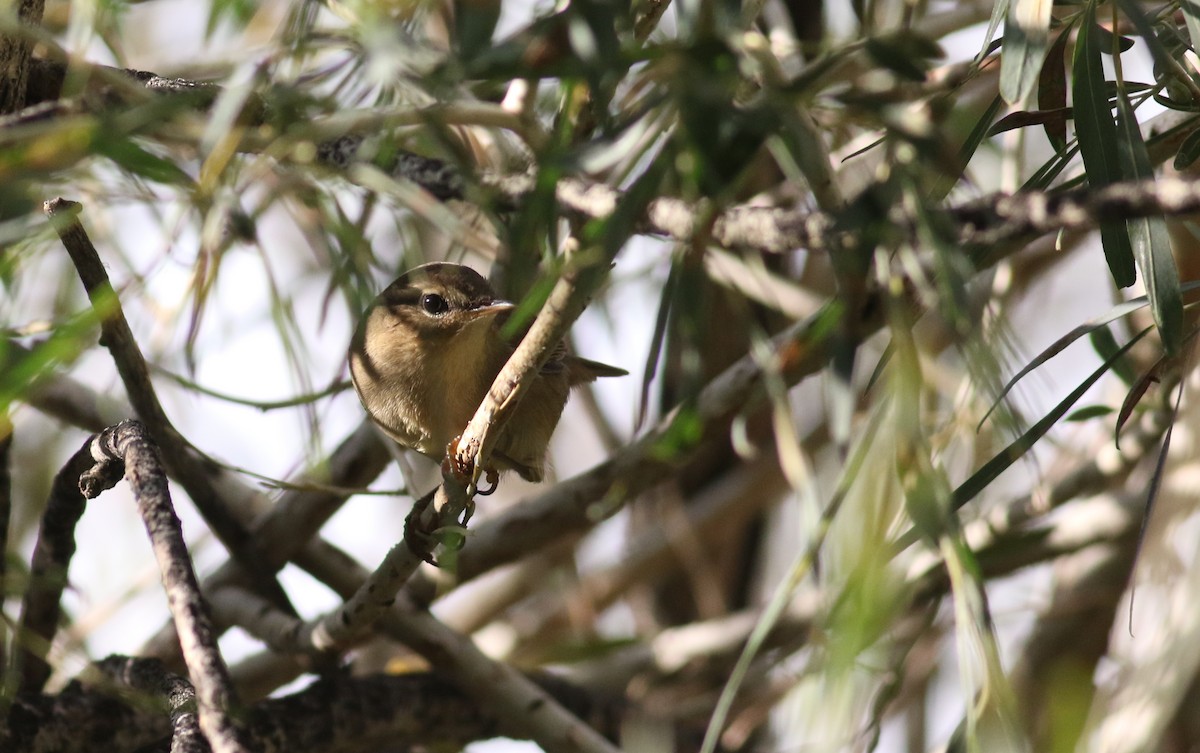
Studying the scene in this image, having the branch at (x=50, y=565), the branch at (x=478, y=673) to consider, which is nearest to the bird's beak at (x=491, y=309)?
the branch at (x=478, y=673)

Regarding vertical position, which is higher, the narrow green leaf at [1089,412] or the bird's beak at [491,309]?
the bird's beak at [491,309]

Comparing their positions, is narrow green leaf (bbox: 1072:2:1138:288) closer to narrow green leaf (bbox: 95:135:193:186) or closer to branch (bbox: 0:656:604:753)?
narrow green leaf (bbox: 95:135:193:186)

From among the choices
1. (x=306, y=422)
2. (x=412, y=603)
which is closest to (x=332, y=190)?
(x=306, y=422)

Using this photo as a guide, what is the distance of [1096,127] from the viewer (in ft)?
6.75

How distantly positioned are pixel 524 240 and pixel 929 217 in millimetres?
531

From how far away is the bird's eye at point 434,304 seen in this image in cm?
367

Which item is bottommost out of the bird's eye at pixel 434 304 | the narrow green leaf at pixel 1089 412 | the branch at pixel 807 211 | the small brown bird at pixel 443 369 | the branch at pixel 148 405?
the branch at pixel 807 211

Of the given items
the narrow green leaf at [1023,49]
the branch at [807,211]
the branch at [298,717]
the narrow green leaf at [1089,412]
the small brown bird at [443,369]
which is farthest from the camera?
the small brown bird at [443,369]

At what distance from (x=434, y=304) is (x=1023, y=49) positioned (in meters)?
2.25

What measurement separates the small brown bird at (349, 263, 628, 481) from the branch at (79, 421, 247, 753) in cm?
110

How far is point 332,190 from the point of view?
9.87 ft

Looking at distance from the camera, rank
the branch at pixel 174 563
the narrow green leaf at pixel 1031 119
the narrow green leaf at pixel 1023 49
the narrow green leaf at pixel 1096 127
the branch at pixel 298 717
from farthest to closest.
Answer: the branch at pixel 298 717 < the narrow green leaf at pixel 1031 119 < the narrow green leaf at pixel 1096 127 < the narrow green leaf at pixel 1023 49 < the branch at pixel 174 563

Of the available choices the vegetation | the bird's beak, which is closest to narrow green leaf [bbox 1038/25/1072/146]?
the vegetation

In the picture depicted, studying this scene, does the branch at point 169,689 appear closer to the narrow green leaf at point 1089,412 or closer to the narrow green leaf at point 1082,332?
the narrow green leaf at point 1082,332
